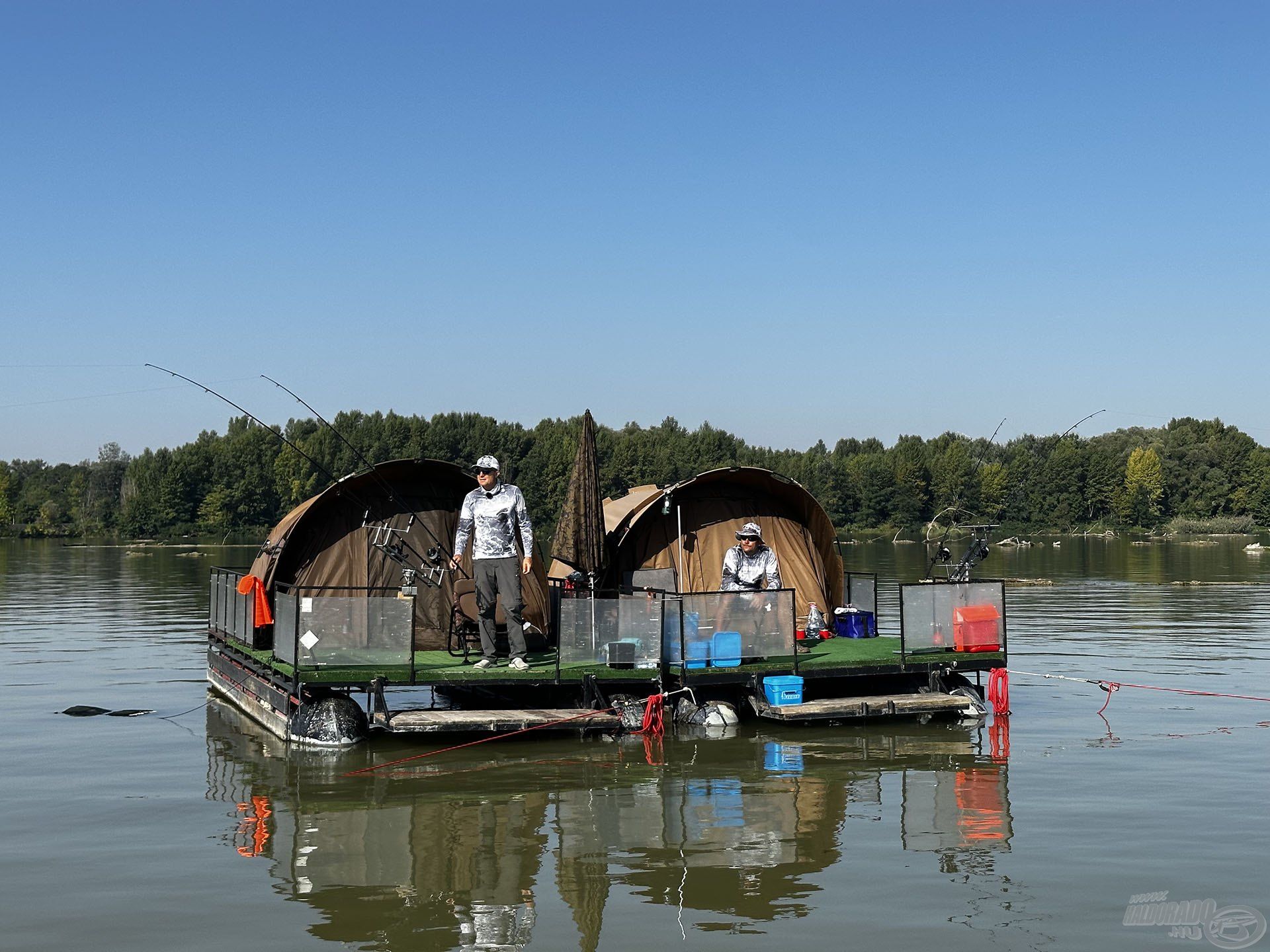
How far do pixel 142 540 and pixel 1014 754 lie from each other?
11258 cm

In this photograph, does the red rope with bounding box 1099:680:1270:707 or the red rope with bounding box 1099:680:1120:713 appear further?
the red rope with bounding box 1099:680:1270:707

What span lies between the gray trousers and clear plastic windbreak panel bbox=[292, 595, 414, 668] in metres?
1.46

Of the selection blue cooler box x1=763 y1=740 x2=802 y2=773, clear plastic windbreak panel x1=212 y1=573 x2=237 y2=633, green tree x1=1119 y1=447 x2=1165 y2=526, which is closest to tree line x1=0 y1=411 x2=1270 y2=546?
green tree x1=1119 y1=447 x2=1165 y2=526

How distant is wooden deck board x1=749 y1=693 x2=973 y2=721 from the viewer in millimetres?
15734

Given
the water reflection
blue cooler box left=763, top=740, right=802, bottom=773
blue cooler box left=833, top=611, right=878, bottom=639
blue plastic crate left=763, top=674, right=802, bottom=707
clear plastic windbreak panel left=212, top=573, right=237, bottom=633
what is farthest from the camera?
blue cooler box left=833, top=611, right=878, bottom=639

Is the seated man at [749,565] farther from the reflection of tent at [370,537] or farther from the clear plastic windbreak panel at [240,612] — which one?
the clear plastic windbreak panel at [240,612]

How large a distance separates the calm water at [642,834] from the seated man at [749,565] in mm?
2137

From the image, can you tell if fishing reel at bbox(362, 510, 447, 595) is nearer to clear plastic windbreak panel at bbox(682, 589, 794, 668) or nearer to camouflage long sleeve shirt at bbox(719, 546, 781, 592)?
clear plastic windbreak panel at bbox(682, 589, 794, 668)

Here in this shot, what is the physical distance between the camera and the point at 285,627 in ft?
49.2

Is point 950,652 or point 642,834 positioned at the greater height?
point 950,652

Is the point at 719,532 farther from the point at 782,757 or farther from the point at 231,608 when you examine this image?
the point at 231,608

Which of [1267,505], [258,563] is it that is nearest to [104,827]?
[258,563]

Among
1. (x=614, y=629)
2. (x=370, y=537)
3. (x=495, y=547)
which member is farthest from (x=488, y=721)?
(x=370, y=537)

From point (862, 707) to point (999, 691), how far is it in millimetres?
1962
